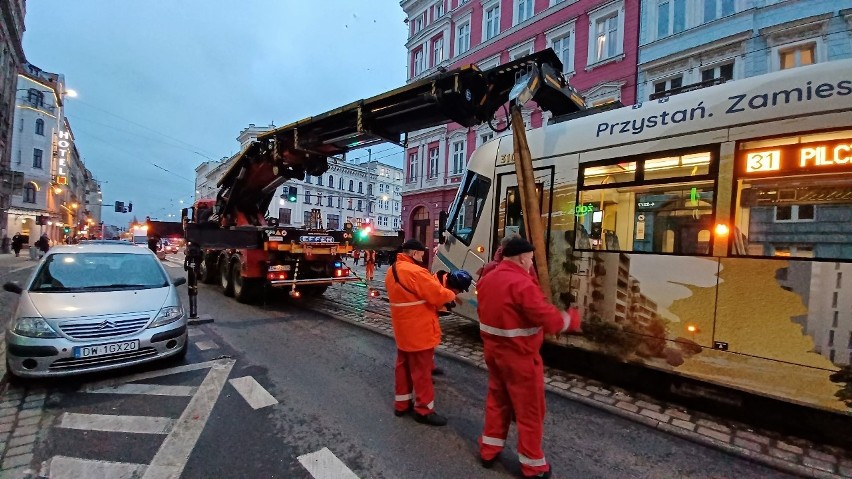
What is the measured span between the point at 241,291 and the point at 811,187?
997 cm

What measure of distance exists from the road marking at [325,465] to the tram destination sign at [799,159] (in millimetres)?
4399

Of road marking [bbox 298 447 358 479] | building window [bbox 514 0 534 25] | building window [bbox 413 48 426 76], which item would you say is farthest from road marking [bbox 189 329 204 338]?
building window [bbox 413 48 426 76]

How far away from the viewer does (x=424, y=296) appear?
11.9ft

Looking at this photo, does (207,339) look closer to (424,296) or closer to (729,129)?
(424,296)

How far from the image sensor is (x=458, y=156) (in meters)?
23.6

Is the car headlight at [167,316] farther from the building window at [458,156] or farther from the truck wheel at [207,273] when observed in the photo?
the building window at [458,156]

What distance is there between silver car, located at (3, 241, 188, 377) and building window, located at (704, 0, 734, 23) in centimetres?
1775

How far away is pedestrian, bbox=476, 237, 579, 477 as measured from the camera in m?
2.75

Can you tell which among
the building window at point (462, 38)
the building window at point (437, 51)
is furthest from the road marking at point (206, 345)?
the building window at point (437, 51)

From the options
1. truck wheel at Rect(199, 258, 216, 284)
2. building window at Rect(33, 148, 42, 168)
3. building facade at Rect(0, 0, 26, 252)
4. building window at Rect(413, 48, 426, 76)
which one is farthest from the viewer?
building window at Rect(33, 148, 42, 168)

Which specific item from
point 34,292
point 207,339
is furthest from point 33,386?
point 207,339

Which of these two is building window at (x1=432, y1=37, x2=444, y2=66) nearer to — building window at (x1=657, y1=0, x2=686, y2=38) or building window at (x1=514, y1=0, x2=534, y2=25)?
building window at (x1=514, y1=0, x2=534, y2=25)

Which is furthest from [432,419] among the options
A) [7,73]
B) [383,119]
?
[7,73]

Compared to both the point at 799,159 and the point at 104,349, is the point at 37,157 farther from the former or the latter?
the point at 799,159
